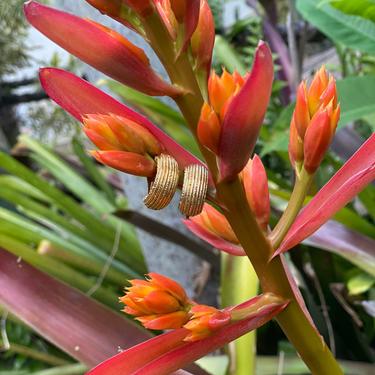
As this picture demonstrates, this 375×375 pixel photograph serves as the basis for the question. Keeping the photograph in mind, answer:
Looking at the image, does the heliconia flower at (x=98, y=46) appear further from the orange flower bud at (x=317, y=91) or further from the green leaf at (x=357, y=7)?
the green leaf at (x=357, y=7)

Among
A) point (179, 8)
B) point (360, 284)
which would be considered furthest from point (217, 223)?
point (360, 284)

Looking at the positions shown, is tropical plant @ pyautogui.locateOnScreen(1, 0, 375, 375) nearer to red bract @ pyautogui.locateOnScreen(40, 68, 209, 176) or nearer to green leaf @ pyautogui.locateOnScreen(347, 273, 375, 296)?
red bract @ pyautogui.locateOnScreen(40, 68, 209, 176)

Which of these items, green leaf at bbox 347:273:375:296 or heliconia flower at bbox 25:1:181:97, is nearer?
heliconia flower at bbox 25:1:181:97

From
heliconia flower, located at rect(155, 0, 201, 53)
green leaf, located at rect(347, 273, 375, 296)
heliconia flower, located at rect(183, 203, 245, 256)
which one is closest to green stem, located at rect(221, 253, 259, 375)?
green leaf, located at rect(347, 273, 375, 296)

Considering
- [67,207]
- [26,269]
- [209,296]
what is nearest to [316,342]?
[26,269]

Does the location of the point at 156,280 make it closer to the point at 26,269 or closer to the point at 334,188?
the point at 334,188

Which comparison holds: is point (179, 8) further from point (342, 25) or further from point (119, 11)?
point (342, 25)
